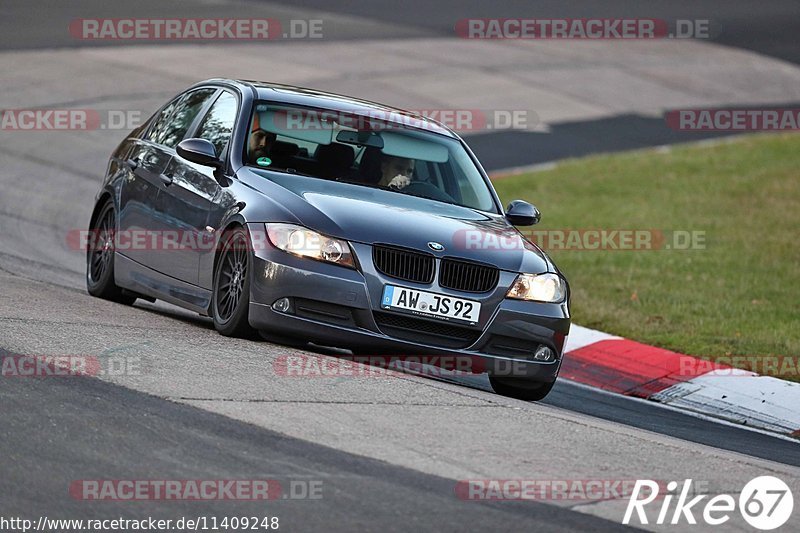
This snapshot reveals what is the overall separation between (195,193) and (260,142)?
53cm

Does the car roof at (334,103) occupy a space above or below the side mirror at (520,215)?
above

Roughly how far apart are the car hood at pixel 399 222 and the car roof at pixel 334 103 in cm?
87

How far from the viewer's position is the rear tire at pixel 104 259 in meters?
10.9

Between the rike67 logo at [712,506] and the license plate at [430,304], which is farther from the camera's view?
the license plate at [430,304]

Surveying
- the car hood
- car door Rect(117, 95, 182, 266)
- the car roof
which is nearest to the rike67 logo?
the car hood

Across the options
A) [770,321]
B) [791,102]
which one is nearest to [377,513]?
[770,321]

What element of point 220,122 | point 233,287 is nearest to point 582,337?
point 220,122

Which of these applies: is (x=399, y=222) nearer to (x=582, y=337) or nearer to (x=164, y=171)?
(x=164, y=171)

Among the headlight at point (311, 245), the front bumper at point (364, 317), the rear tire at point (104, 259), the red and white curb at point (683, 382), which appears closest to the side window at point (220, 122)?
the rear tire at point (104, 259)

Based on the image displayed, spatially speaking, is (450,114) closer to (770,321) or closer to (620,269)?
(620,269)

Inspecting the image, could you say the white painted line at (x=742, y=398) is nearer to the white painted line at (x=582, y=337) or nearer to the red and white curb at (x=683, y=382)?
the red and white curb at (x=683, y=382)

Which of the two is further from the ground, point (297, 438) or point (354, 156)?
point (354, 156)

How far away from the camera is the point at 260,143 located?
965 centimetres

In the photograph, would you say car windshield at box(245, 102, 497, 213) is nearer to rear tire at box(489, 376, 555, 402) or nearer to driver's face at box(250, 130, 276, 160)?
driver's face at box(250, 130, 276, 160)
